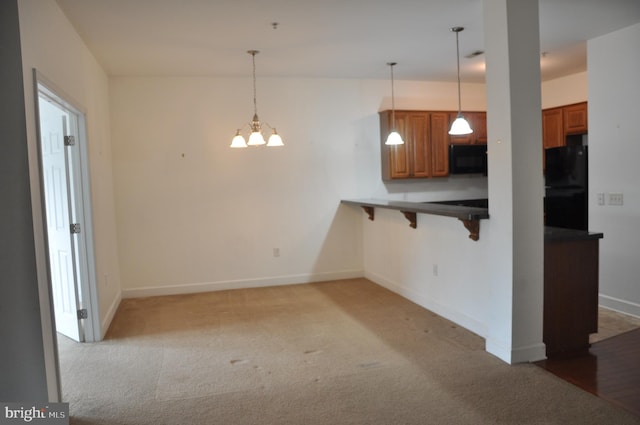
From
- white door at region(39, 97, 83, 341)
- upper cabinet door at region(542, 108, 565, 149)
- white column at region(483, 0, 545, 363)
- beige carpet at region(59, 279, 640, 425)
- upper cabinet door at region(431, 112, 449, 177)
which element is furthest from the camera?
upper cabinet door at region(431, 112, 449, 177)

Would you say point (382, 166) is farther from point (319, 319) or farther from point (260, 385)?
point (260, 385)

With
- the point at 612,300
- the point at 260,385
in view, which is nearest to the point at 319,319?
the point at 260,385

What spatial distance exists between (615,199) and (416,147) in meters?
2.38

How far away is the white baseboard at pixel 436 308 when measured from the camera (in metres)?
3.84

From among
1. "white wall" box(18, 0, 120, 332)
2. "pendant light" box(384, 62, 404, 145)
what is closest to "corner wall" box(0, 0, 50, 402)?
"white wall" box(18, 0, 120, 332)

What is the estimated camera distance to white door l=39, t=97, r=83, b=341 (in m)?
3.80

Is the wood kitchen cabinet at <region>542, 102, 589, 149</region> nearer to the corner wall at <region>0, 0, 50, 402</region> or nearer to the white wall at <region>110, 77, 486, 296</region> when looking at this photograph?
the white wall at <region>110, 77, 486, 296</region>

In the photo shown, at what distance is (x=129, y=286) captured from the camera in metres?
5.48

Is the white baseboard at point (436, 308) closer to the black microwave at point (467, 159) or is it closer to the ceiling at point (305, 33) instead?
the black microwave at point (467, 159)

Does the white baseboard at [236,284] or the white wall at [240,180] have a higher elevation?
the white wall at [240,180]

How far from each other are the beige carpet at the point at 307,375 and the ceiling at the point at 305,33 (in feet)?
8.59

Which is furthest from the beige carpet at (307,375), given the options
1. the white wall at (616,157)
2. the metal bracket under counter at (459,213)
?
the white wall at (616,157)

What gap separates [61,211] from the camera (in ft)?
12.8

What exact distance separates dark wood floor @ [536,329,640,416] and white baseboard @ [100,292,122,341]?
360cm
